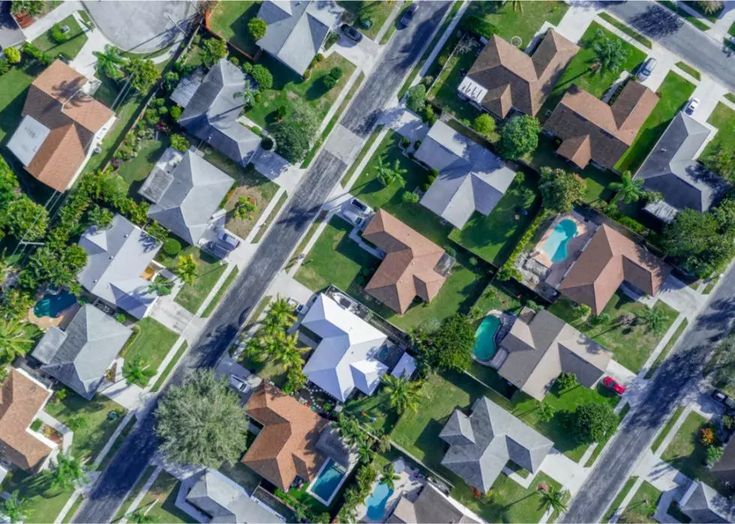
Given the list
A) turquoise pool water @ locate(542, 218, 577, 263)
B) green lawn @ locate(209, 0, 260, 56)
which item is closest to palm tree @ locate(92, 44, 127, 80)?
green lawn @ locate(209, 0, 260, 56)

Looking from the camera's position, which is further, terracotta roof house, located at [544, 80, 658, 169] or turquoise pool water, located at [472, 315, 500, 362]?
turquoise pool water, located at [472, 315, 500, 362]

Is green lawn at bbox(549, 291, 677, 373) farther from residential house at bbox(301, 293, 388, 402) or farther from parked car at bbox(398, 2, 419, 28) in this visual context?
parked car at bbox(398, 2, 419, 28)

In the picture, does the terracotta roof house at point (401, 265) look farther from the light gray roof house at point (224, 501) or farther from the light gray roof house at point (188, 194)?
the light gray roof house at point (224, 501)

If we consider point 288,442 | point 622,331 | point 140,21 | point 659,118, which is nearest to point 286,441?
point 288,442

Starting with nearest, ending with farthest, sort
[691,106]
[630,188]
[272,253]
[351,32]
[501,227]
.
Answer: [630,188], [691,106], [351,32], [501,227], [272,253]

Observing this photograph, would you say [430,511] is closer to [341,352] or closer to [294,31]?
[341,352]

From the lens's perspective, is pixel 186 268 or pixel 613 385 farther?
pixel 613 385
